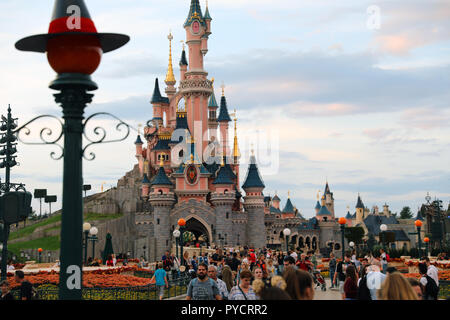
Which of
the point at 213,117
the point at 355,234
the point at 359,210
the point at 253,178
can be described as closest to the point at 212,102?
the point at 213,117

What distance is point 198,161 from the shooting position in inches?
2357

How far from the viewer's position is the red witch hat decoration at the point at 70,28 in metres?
7.14

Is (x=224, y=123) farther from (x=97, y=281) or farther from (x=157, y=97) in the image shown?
(x=97, y=281)

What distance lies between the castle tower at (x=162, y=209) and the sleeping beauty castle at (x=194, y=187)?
0.32 ft

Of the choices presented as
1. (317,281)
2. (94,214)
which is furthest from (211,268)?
(94,214)

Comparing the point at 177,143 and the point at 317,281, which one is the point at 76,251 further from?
the point at 177,143

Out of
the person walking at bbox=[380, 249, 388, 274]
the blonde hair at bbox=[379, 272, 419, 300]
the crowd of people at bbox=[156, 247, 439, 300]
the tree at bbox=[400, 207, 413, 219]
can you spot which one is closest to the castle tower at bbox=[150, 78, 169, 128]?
the person walking at bbox=[380, 249, 388, 274]

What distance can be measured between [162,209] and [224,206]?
6237 millimetres

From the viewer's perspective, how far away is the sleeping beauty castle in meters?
57.2

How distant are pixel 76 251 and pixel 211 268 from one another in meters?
3.74

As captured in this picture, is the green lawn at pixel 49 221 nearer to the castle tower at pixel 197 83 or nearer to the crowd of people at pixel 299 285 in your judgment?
the castle tower at pixel 197 83

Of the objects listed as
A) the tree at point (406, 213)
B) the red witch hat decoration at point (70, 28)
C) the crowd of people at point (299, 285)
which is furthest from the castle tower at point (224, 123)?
the tree at point (406, 213)

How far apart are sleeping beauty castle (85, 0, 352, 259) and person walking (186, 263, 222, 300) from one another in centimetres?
3973

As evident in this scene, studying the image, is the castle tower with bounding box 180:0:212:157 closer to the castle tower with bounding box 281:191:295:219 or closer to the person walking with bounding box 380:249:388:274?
the castle tower with bounding box 281:191:295:219
